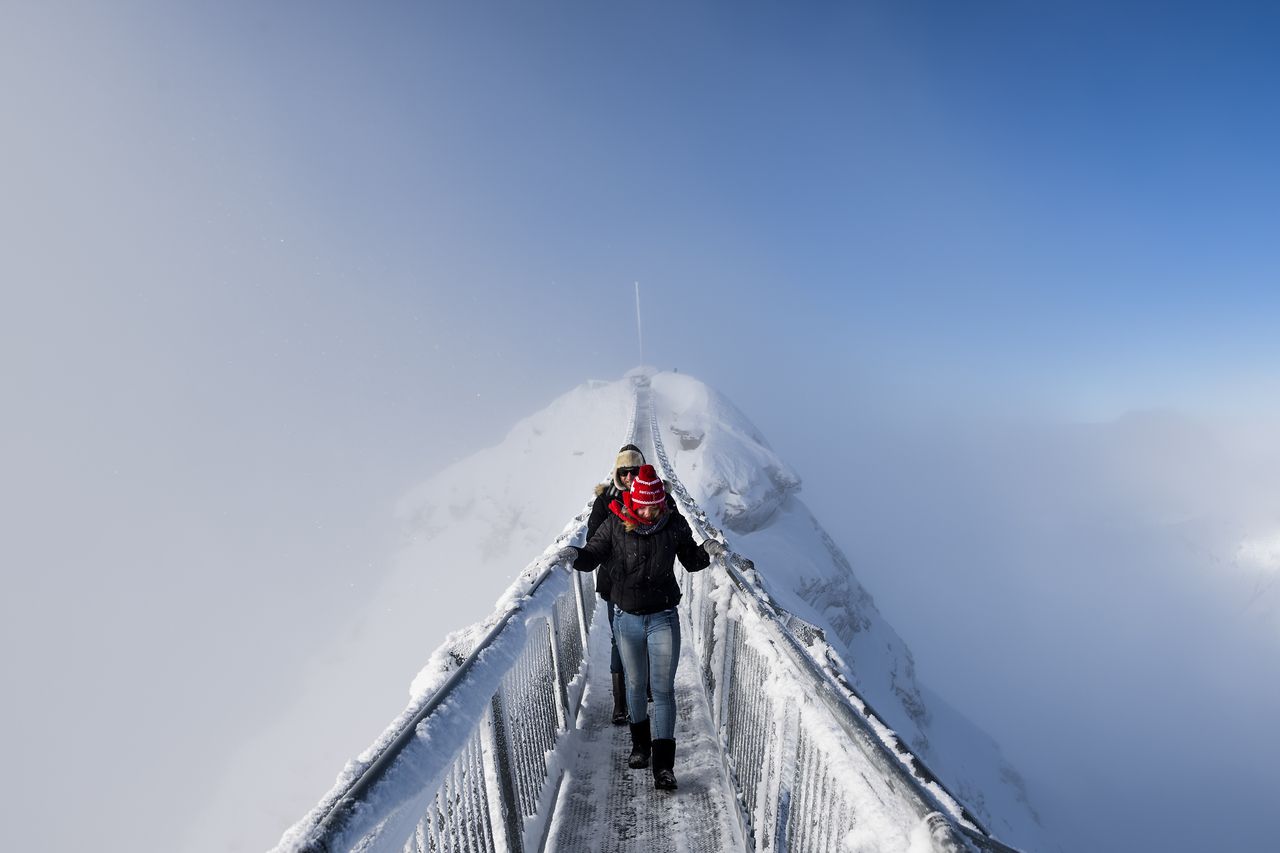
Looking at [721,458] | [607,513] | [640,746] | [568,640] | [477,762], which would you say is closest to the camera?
[477,762]

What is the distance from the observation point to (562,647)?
579 cm

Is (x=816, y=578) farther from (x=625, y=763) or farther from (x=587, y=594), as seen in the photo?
(x=625, y=763)

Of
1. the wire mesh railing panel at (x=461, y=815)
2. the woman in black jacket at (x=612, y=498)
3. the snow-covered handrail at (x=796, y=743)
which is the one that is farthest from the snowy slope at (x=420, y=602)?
the wire mesh railing panel at (x=461, y=815)

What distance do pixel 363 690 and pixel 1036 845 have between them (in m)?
70.1

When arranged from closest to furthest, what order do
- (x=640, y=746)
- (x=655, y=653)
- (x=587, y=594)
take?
(x=655, y=653) < (x=640, y=746) < (x=587, y=594)

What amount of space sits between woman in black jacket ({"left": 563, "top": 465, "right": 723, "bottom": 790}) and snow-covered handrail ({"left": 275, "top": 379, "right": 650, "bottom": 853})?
0.58 m

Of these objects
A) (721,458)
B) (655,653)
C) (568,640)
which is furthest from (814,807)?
(721,458)

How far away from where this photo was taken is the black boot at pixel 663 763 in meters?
4.54

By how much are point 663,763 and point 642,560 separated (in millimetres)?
1671

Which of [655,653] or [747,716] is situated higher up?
[655,653]

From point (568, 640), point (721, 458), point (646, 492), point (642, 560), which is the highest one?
point (721, 458)

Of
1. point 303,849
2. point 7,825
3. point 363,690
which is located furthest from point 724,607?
point 7,825

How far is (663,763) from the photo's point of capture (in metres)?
4.57

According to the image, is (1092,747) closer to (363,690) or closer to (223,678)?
(363,690)
